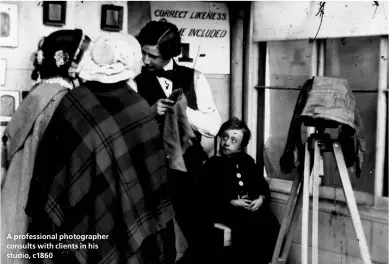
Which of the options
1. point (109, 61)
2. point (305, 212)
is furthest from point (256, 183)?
point (109, 61)

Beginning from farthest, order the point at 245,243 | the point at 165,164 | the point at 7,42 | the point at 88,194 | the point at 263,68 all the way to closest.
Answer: the point at 263,68 → the point at 245,243 → the point at 7,42 → the point at 165,164 → the point at 88,194

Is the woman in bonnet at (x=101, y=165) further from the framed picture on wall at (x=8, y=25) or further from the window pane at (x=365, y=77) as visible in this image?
the window pane at (x=365, y=77)

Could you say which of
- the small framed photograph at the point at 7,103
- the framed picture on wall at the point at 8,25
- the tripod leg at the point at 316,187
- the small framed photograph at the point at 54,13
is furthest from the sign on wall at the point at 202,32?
the tripod leg at the point at 316,187

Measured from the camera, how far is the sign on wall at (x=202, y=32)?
510 cm

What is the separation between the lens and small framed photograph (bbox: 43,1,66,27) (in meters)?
4.40

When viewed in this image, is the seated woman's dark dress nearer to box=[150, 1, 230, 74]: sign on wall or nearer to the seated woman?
the seated woman

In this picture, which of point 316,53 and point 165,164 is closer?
point 165,164

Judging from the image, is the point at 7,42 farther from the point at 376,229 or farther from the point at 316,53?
the point at 376,229

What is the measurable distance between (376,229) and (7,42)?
279 centimetres

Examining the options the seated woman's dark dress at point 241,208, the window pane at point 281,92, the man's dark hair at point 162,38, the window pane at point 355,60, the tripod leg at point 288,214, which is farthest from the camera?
the window pane at point 281,92

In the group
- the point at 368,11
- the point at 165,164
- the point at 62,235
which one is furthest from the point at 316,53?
the point at 62,235

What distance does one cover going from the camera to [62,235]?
3482mm

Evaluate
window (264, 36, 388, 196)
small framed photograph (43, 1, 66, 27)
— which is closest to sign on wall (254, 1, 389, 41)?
window (264, 36, 388, 196)

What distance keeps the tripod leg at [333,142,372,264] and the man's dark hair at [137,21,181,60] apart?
127 cm
